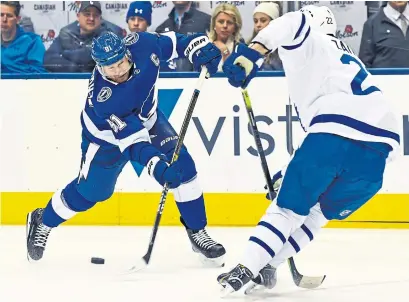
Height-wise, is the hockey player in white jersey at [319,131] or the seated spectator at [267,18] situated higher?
the hockey player in white jersey at [319,131]

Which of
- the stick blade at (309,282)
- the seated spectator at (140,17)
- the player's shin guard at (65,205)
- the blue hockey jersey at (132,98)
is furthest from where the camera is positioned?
the seated spectator at (140,17)

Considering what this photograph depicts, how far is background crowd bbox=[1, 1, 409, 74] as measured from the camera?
529 centimetres

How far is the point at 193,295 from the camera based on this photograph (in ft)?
11.1

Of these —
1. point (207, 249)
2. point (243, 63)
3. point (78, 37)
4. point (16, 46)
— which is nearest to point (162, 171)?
point (207, 249)

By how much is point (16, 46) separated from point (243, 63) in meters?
2.74

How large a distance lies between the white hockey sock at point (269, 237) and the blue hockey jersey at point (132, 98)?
0.82 metres

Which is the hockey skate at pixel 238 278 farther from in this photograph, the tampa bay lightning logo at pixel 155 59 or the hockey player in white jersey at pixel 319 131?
the tampa bay lightning logo at pixel 155 59

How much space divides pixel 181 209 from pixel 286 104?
1.28 m

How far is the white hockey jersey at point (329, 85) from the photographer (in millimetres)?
3121

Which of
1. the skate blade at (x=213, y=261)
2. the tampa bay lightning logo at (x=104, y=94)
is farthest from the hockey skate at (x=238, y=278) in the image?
the tampa bay lightning logo at (x=104, y=94)

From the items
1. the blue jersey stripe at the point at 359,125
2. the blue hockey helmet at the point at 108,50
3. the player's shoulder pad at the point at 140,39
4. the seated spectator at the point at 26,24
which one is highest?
the blue jersey stripe at the point at 359,125

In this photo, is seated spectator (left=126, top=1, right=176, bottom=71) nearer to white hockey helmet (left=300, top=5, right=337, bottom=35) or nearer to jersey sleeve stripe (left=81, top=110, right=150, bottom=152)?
jersey sleeve stripe (left=81, top=110, right=150, bottom=152)

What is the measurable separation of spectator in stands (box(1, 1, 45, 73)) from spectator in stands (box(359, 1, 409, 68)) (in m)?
1.90

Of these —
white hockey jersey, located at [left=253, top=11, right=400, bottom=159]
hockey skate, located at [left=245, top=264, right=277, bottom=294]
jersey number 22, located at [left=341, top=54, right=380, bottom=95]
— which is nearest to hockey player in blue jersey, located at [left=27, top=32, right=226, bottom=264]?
hockey skate, located at [left=245, top=264, right=277, bottom=294]
